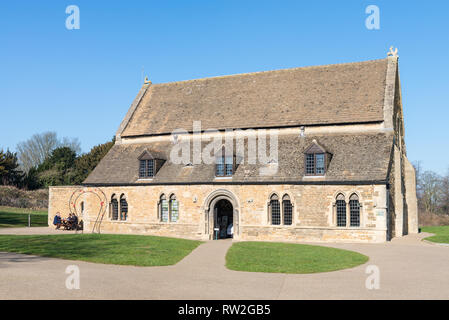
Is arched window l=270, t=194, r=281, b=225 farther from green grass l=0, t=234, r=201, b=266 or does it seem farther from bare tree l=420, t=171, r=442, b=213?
bare tree l=420, t=171, r=442, b=213

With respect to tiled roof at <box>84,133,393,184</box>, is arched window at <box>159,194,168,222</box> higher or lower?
lower

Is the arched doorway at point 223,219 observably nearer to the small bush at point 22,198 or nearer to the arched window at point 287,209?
the arched window at point 287,209

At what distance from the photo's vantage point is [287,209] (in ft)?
99.9

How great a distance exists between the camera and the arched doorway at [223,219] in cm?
3313

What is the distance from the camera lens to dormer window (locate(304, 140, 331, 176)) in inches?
1187

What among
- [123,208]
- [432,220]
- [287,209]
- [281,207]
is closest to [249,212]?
[281,207]

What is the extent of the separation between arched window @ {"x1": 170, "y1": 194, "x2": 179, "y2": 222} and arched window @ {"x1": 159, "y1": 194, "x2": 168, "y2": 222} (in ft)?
1.40

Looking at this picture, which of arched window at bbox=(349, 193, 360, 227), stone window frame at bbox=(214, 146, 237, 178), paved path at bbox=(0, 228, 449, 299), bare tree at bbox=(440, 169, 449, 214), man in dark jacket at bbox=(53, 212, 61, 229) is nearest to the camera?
paved path at bbox=(0, 228, 449, 299)

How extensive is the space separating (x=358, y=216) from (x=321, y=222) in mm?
2377

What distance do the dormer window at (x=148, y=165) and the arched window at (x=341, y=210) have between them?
14227mm

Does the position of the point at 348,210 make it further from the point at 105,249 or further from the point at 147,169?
the point at 147,169

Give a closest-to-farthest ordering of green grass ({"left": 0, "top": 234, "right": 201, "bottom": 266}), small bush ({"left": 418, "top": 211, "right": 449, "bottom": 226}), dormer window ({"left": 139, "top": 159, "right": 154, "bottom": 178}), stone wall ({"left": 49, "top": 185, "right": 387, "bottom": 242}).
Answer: green grass ({"left": 0, "top": 234, "right": 201, "bottom": 266}), stone wall ({"left": 49, "top": 185, "right": 387, "bottom": 242}), dormer window ({"left": 139, "top": 159, "right": 154, "bottom": 178}), small bush ({"left": 418, "top": 211, "right": 449, "bottom": 226})

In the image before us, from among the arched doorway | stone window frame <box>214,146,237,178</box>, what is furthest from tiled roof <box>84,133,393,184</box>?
the arched doorway
